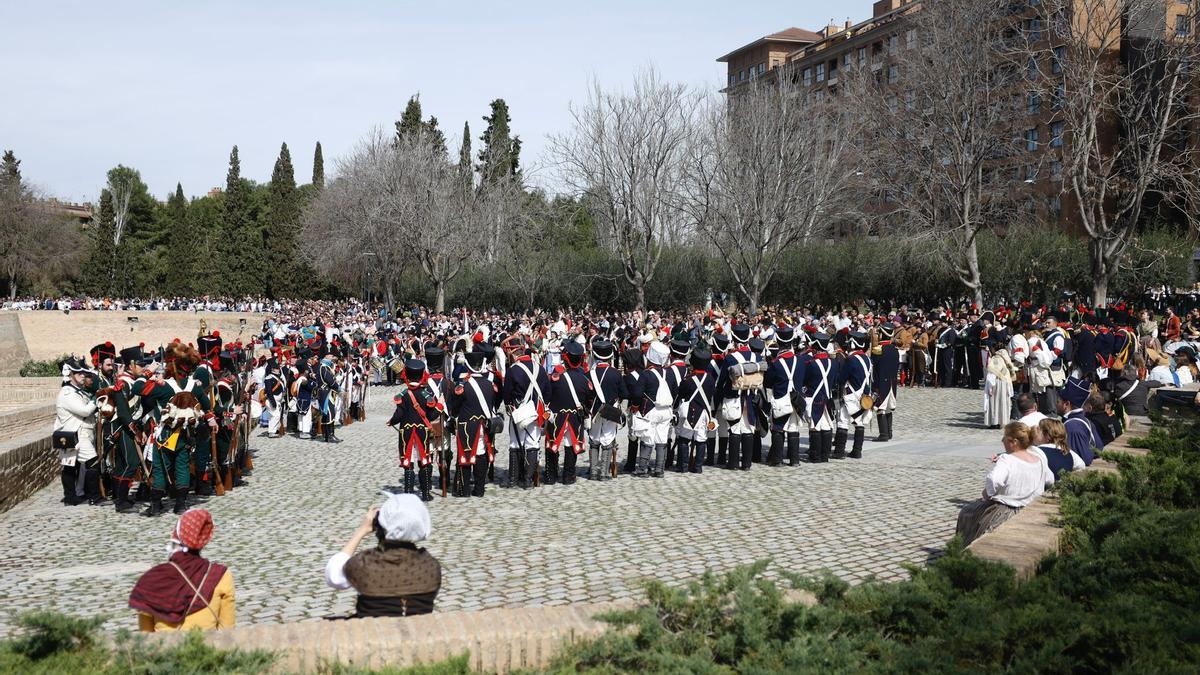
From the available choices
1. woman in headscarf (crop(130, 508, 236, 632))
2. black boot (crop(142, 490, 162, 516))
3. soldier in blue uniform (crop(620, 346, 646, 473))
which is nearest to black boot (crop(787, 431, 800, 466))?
soldier in blue uniform (crop(620, 346, 646, 473))

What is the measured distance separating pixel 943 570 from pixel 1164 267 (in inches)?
1428

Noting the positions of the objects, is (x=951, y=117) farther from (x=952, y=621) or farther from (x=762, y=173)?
(x=952, y=621)

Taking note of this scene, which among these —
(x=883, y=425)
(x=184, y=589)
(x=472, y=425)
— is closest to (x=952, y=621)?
(x=184, y=589)

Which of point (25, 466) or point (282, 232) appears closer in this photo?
point (25, 466)

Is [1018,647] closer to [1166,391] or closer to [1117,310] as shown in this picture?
[1166,391]

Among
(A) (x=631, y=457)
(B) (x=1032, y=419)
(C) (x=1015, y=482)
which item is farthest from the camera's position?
(A) (x=631, y=457)

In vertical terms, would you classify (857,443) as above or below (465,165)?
below

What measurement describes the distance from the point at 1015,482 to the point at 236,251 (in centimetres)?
7751

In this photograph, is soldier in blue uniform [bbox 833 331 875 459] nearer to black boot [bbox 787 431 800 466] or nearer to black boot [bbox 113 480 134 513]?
black boot [bbox 787 431 800 466]

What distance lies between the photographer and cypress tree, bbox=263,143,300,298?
255 ft

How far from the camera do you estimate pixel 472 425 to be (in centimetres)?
1189

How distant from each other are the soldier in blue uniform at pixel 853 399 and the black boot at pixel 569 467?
416 cm

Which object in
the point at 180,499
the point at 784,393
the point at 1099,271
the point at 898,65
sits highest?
the point at 898,65

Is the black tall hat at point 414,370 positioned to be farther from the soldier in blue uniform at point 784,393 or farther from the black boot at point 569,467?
the soldier in blue uniform at point 784,393
